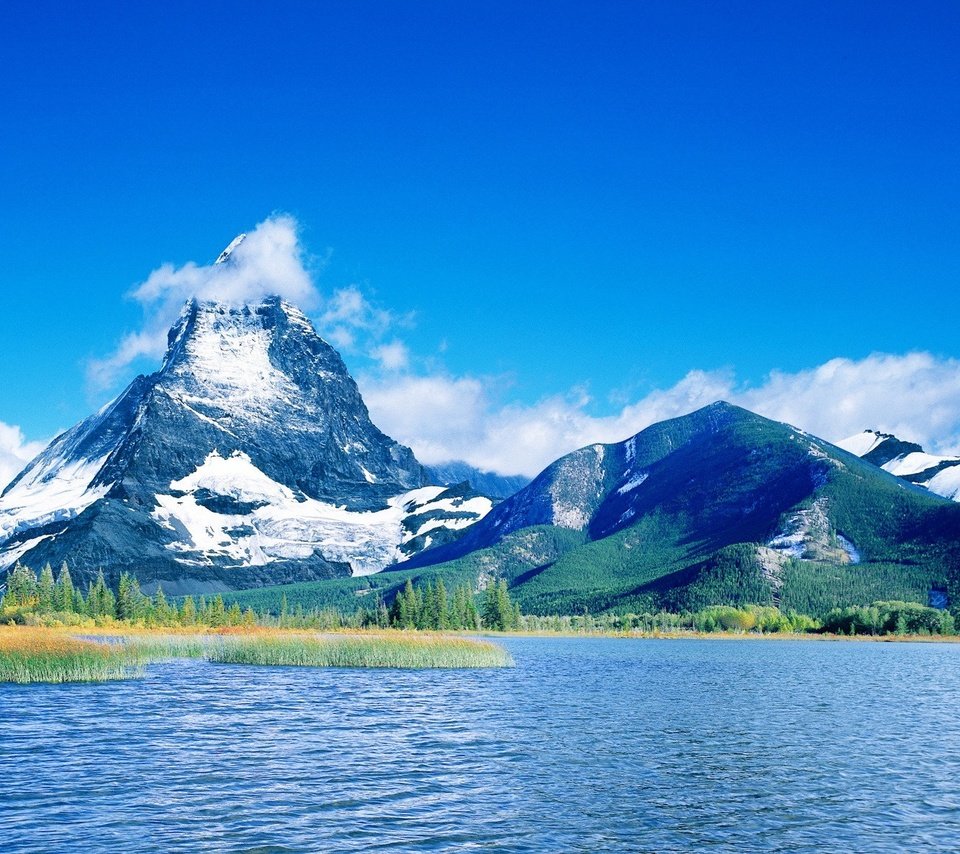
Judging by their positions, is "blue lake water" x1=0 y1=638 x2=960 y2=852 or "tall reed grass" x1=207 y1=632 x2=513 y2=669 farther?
"tall reed grass" x1=207 y1=632 x2=513 y2=669

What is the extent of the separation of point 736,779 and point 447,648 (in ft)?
253

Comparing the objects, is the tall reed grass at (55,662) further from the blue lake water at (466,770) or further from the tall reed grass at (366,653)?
the tall reed grass at (366,653)

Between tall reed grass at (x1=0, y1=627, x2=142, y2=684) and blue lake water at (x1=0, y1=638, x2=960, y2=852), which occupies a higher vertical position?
tall reed grass at (x1=0, y1=627, x2=142, y2=684)

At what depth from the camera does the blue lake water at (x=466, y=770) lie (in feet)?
121

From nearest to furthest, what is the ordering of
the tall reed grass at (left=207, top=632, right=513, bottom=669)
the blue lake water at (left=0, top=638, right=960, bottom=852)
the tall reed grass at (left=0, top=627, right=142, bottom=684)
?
the blue lake water at (left=0, top=638, right=960, bottom=852)
the tall reed grass at (left=0, top=627, right=142, bottom=684)
the tall reed grass at (left=207, top=632, right=513, bottom=669)

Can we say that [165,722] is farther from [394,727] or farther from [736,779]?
[736,779]

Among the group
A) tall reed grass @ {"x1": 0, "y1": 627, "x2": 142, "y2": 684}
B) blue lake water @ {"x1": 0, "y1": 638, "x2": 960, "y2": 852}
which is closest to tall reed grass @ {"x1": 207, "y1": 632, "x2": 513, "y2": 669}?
blue lake water @ {"x1": 0, "y1": 638, "x2": 960, "y2": 852}

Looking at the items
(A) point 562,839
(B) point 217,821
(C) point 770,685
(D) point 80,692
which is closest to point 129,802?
(B) point 217,821

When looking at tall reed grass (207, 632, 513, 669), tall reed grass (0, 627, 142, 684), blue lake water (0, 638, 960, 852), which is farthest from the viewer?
tall reed grass (207, 632, 513, 669)

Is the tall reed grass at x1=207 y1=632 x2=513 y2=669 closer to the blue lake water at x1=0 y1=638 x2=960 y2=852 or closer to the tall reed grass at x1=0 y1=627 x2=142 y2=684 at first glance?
the blue lake water at x1=0 y1=638 x2=960 y2=852

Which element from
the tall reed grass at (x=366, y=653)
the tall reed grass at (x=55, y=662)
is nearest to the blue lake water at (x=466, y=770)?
the tall reed grass at (x=55, y=662)

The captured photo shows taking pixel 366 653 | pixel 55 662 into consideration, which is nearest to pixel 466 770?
pixel 55 662

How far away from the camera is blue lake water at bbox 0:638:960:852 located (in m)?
36.8

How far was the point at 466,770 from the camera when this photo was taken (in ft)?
162
